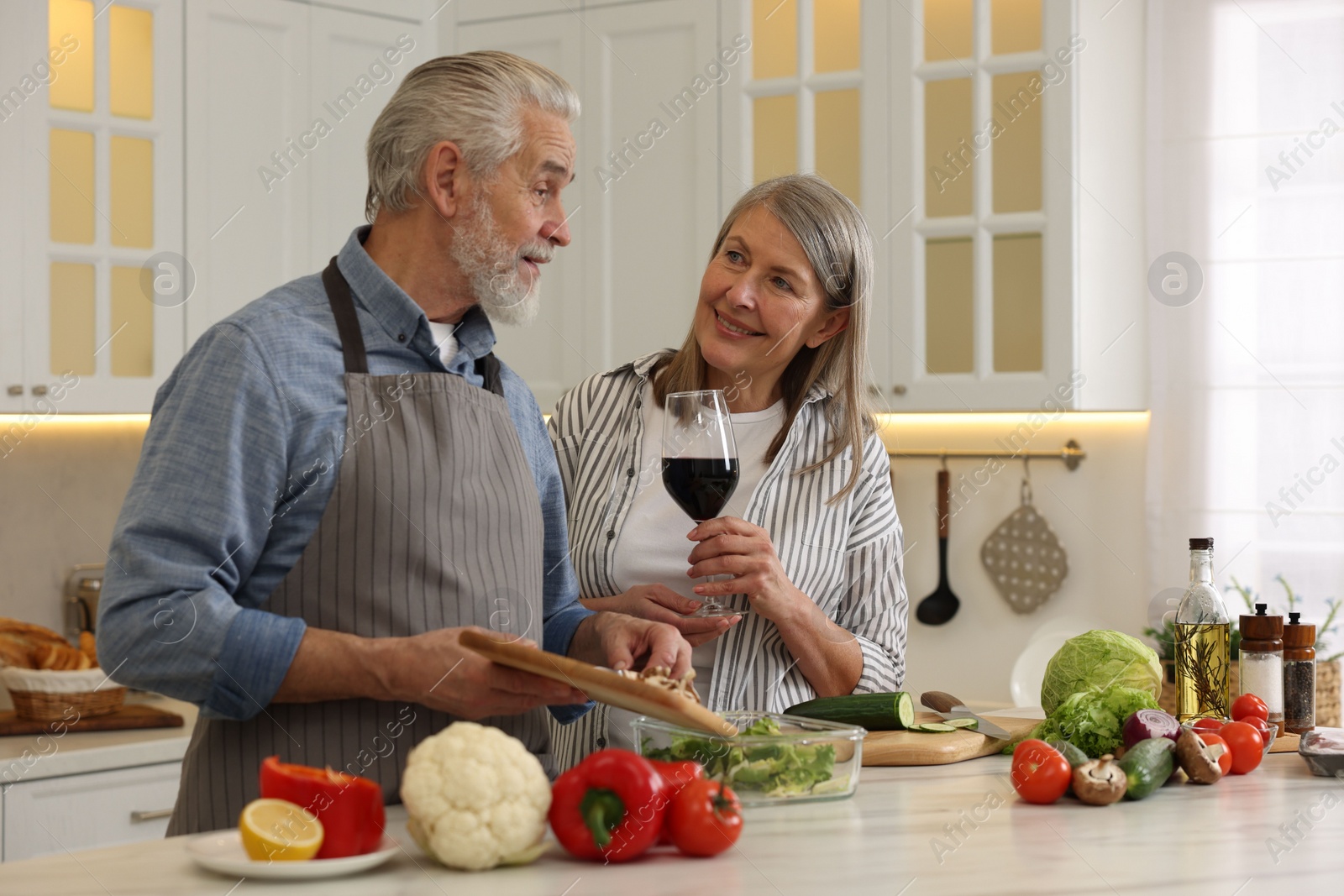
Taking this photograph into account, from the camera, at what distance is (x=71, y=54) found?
307 cm

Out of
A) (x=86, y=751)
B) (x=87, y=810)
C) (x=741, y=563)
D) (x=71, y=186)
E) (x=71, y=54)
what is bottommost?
(x=87, y=810)

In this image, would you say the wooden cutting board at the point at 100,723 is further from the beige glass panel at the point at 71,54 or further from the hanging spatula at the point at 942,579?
the hanging spatula at the point at 942,579

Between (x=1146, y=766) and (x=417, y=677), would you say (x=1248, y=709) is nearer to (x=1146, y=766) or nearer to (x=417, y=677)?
(x=1146, y=766)

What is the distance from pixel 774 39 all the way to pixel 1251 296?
136cm

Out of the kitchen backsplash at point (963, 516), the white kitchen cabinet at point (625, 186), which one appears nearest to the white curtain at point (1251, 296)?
the kitchen backsplash at point (963, 516)

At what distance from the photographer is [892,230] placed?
338cm

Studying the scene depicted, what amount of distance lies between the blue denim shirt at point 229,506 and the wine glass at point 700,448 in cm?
35

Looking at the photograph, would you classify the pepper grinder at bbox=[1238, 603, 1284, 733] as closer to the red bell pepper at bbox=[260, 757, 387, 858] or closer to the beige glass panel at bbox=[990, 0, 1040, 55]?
the red bell pepper at bbox=[260, 757, 387, 858]

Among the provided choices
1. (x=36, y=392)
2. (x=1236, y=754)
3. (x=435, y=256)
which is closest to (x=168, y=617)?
(x=435, y=256)

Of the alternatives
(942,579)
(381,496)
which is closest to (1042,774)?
(381,496)

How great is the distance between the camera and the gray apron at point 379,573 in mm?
1433

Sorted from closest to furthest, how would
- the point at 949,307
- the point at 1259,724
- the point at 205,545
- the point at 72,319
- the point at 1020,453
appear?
the point at 205,545, the point at 1259,724, the point at 72,319, the point at 949,307, the point at 1020,453

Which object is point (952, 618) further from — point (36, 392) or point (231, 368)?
point (231, 368)

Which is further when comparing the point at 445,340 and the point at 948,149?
the point at 948,149
